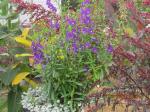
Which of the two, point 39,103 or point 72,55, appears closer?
point 72,55

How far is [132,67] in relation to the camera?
319 cm

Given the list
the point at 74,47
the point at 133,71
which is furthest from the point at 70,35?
the point at 133,71

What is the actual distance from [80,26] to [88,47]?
0.74 feet

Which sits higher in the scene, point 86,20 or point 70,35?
point 86,20

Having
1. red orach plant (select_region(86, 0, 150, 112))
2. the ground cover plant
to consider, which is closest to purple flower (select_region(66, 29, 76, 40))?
the ground cover plant

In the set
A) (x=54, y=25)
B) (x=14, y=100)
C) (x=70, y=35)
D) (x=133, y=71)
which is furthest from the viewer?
(x=14, y=100)

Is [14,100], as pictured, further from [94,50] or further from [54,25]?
[94,50]

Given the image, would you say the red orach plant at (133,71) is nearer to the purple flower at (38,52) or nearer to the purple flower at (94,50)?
the purple flower at (94,50)

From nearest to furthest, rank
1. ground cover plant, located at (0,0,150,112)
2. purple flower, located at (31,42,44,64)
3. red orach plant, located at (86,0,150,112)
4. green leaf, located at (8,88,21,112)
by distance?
red orach plant, located at (86,0,150,112)
ground cover plant, located at (0,0,150,112)
purple flower, located at (31,42,44,64)
green leaf, located at (8,88,21,112)

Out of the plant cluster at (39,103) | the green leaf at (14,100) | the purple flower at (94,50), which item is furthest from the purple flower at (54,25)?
the green leaf at (14,100)

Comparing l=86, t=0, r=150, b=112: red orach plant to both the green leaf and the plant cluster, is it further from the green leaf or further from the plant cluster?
the green leaf

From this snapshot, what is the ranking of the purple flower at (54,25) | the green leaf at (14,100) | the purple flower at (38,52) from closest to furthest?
the purple flower at (38,52)
the purple flower at (54,25)
the green leaf at (14,100)

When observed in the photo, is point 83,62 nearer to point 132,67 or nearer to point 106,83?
point 106,83

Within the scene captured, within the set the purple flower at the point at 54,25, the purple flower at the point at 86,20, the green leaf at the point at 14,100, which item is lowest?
the green leaf at the point at 14,100
